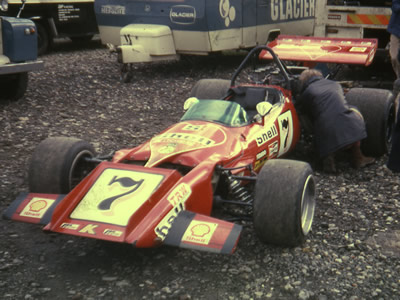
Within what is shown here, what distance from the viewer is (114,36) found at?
392 inches

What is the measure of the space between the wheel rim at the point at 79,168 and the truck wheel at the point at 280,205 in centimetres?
137

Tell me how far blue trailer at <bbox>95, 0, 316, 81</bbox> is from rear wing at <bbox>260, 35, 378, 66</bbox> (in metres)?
2.32

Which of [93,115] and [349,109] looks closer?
[349,109]

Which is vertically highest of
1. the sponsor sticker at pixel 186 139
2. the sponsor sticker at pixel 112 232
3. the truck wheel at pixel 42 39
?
the sponsor sticker at pixel 186 139

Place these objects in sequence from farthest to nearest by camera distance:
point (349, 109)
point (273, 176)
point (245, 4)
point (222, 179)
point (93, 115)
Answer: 1. point (245, 4)
2. point (93, 115)
3. point (349, 109)
4. point (222, 179)
5. point (273, 176)

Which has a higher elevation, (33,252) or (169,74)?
(33,252)

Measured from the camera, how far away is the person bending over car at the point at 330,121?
5.14 metres

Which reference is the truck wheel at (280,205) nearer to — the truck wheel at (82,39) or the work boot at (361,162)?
the work boot at (361,162)

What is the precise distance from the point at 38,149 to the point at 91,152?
0.40 meters

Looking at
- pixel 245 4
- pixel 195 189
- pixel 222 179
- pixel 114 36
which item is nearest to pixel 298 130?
pixel 222 179

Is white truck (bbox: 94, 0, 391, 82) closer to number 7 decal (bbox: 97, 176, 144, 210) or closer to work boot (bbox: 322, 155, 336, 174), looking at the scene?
work boot (bbox: 322, 155, 336, 174)

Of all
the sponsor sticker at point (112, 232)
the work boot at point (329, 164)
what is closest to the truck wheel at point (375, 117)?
the work boot at point (329, 164)

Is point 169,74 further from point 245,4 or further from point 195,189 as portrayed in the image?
point 195,189

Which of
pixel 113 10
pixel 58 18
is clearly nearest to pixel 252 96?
pixel 113 10
